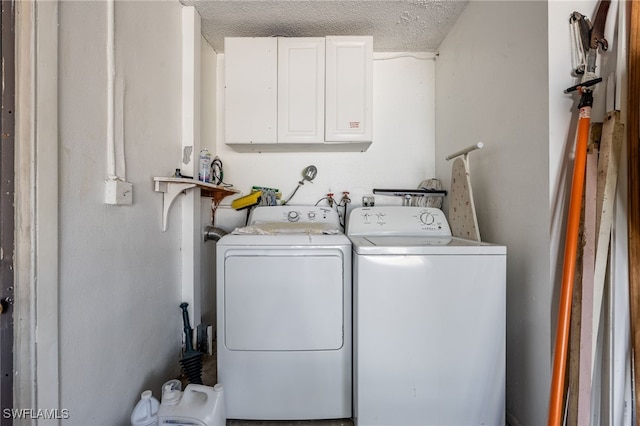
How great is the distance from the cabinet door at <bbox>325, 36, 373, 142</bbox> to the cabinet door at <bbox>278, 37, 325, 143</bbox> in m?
0.06

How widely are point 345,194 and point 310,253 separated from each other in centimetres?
103

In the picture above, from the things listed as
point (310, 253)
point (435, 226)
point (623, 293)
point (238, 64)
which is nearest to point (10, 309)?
point (310, 253)

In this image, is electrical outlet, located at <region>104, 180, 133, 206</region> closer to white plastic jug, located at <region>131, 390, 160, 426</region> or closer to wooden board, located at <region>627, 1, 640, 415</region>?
white plastic jug, located at <region>131, 390, 160, 426</region>

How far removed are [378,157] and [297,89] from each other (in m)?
0.89

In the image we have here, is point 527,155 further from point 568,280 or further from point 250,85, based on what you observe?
point 250,85

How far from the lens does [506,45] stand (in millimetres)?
1351

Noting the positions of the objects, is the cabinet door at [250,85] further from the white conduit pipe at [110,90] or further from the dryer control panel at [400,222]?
the dryer control panel at [400,222]

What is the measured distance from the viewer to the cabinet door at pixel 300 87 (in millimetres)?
1911

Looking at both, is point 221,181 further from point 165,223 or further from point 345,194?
point 345,194

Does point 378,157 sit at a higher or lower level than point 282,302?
higher

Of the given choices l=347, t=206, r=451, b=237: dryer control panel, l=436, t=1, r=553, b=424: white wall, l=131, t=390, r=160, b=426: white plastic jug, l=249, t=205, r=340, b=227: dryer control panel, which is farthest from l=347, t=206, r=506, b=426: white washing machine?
l=131, t=390, r=160, b=426: white plastic jug

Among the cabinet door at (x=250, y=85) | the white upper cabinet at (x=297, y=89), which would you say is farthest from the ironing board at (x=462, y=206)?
the cabinet door at (x=250, y=85)

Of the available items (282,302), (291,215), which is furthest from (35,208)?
(291,215)

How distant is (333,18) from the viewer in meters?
1.84
